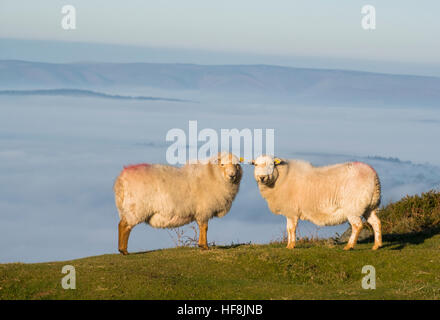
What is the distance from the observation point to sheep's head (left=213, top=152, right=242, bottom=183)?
16.9 m

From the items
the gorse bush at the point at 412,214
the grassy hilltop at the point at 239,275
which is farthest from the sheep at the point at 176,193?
the gorse bush at the point at 412,214

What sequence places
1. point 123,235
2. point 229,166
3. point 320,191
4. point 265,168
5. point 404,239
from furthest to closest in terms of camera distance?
point 404,239 → point 123,235 → point 229,166 → point 320,191 → point 265,168

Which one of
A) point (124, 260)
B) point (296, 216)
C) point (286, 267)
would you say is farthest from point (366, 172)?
point (124, 260)

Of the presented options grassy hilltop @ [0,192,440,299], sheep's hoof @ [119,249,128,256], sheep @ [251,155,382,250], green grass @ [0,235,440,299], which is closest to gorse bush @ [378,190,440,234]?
grassy hilltop @ [0,192,440,299]

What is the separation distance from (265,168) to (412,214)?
1048cm

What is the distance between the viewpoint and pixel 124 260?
54.2 feet

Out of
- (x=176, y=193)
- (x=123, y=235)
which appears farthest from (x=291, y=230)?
(x=123, y=235)

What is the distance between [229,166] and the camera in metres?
16.9

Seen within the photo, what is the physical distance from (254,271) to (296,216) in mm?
2337

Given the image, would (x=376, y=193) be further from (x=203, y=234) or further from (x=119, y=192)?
(x=119, y=192)

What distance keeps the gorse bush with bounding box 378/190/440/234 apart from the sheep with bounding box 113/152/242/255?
8.70 meters

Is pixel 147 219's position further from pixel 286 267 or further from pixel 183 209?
pixel 286 267

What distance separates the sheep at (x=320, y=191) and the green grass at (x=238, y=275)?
810mm

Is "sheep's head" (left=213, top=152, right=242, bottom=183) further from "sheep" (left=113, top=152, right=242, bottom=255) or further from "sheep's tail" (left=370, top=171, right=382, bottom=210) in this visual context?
"sheep's tail" (left=370, top=171, right=382, bottom=210)
